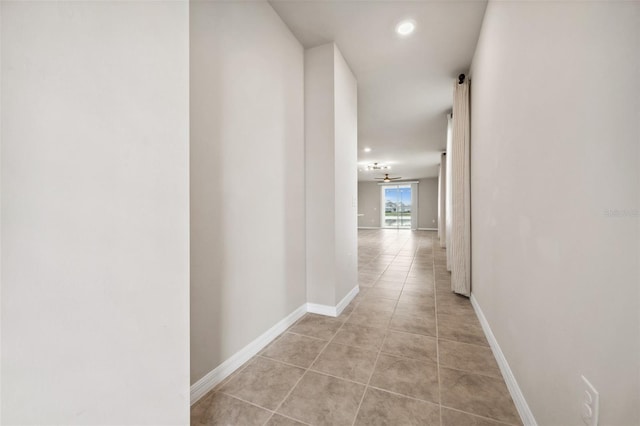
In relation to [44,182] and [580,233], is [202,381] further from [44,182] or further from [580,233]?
[580,233]

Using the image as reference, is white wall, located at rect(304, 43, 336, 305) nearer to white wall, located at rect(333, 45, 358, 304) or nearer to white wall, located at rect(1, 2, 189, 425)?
white wall, located at rect(333, 45, 358, 304)

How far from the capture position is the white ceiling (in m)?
2.01

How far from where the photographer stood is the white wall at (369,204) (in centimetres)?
1339

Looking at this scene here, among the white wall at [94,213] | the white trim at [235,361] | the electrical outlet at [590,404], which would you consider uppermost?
the white wall at [94,213]

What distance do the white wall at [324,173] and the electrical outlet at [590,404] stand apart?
Answer: 1.76 metres

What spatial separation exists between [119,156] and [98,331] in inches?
18.9

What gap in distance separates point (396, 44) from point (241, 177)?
213 centimetres

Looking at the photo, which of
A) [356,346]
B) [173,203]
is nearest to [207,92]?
[173,203]

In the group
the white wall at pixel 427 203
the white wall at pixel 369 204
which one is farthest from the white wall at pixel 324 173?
the white wall at pixel 369 204

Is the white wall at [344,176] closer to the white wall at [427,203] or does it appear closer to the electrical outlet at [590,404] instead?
the electrical outlet at [590,404]

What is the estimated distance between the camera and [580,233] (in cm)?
77

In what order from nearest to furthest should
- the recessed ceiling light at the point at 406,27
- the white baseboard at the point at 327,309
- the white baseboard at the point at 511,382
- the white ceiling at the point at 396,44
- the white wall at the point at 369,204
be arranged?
the white baseboard at the point at 511,382 → the white ceiling at the point at 396,44 → the recessed ceiling light at the point at 406,27 → the white baseboard at the point at 327,309 → the white wall at the point at 369,204

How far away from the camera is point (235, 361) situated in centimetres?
159

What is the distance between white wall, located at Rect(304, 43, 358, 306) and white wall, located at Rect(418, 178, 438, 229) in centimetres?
1098
